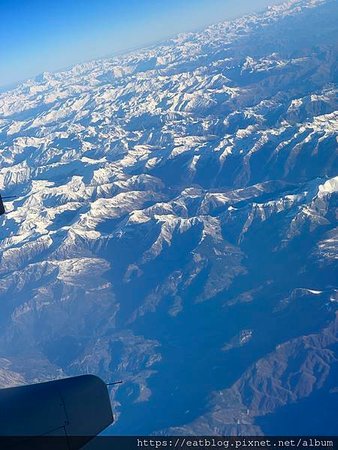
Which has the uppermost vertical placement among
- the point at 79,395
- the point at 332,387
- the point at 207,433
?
the point at 79,395

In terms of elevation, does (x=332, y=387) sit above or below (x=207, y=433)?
below

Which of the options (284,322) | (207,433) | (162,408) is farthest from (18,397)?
(284,322)

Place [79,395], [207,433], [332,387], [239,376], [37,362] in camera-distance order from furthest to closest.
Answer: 1. [37,362]
2. [239,376]
3. [332,387]
4. [207,433]
5. [79,395]

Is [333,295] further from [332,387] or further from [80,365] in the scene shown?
[80,365]

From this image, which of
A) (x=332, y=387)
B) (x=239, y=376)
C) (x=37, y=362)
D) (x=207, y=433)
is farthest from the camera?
(x=37, y=362)

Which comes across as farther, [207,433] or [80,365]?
[80,365]
